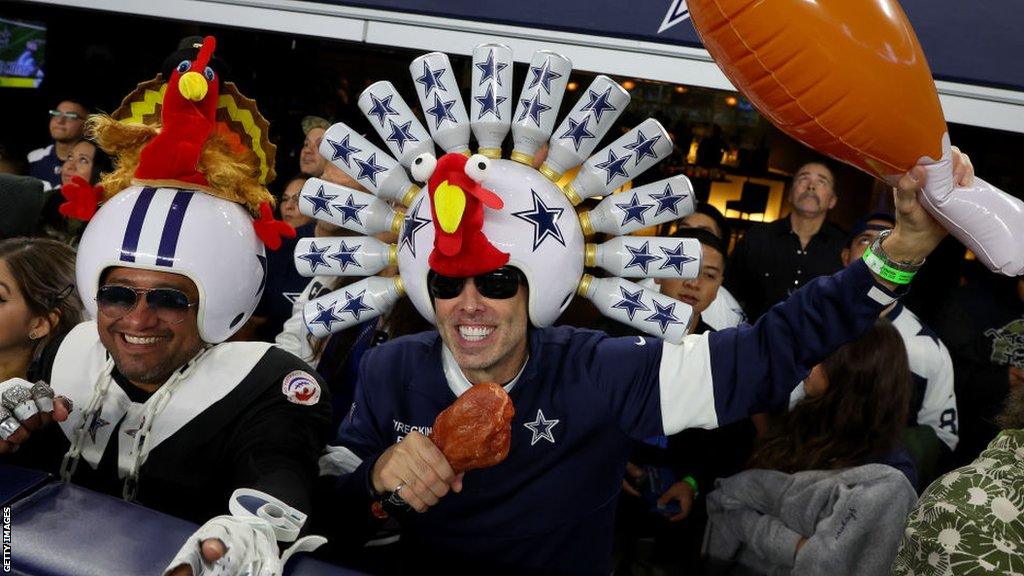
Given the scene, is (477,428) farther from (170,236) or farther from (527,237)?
(170,236)

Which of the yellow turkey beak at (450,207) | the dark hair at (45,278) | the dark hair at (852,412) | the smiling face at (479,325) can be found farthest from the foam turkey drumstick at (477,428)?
the dark hair at (45,278)

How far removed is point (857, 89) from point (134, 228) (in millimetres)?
1556

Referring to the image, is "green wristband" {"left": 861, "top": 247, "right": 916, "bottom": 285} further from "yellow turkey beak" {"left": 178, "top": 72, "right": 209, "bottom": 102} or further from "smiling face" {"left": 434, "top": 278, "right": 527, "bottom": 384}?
"yellow turkey beak" {"left": 178, "top": 72, "right": 209, "bottom": 102}

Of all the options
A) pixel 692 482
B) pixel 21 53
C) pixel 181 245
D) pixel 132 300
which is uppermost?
pixel 21 53

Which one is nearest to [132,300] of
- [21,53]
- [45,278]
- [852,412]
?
[45,278]

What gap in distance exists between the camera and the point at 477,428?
1646 millimetres

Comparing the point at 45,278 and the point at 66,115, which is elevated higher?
the point at 66,115

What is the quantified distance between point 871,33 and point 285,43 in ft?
18.3

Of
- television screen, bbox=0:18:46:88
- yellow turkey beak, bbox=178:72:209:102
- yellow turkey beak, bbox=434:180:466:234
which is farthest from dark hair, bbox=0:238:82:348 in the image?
television screen, bbox=0:18:46:88

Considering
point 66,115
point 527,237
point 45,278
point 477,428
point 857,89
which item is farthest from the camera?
point 66,115

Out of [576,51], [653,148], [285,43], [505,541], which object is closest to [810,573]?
[505,541]

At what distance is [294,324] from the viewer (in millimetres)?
3375

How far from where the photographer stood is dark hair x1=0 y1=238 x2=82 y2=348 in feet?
8.02

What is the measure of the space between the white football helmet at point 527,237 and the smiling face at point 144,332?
54 centimetres
